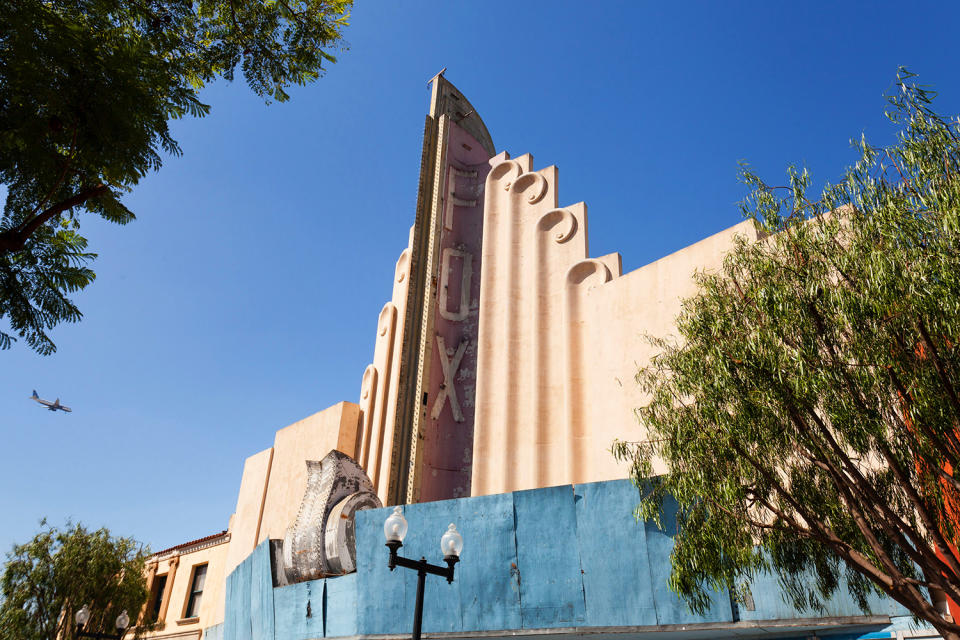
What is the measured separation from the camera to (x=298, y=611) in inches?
457

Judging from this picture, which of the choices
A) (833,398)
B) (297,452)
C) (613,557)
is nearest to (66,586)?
(297,452)

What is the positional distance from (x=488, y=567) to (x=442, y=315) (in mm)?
7322

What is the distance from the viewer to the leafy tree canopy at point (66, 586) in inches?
700

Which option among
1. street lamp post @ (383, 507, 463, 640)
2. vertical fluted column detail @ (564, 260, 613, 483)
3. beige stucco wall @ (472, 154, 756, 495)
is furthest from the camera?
vertical fluted column detail @ (564, 260, 613, 483)

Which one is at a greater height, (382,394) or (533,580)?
(382,394)

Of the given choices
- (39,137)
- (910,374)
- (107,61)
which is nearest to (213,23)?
(107,61)

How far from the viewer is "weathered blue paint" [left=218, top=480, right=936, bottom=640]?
8.23 m

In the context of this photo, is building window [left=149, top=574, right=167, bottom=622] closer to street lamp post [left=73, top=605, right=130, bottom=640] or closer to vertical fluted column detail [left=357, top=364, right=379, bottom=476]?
street lamp post [left=73, top=605, right=130, bottom=640]

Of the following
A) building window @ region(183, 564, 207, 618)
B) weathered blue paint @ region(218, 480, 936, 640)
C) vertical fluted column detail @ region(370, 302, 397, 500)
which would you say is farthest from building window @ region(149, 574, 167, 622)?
weathered blue paint @ region(218, 480, 936, 640)

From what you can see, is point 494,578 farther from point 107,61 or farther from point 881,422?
point 107,61

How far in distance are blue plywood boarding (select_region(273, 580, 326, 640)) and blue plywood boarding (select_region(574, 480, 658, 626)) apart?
5002 mm

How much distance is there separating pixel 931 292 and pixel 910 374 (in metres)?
0.96

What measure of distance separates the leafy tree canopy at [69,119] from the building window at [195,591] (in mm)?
20899

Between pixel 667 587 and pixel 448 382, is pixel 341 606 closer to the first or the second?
pixel 667 587
